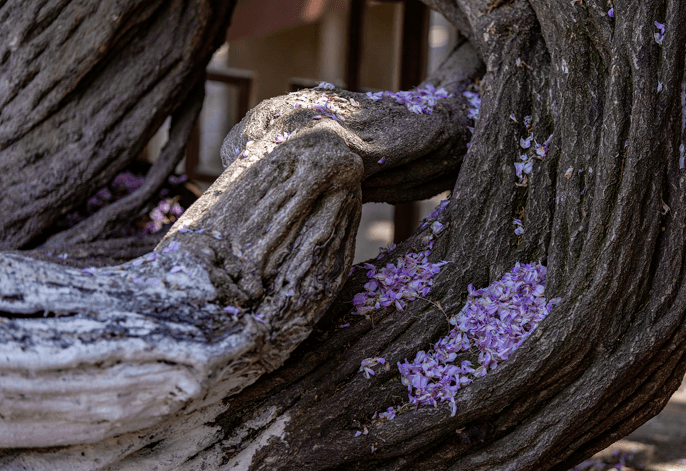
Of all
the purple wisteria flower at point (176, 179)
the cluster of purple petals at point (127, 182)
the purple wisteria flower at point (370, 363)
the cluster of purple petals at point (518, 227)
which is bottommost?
the purple wisteria flower at point (370, 363)

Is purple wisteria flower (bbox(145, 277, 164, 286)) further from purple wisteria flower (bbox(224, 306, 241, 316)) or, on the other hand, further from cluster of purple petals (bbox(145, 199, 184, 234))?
cluster of purple petals (bbox(145, 199, 184, 234))

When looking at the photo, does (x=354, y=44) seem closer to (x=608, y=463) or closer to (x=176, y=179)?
(x=176, y=179)

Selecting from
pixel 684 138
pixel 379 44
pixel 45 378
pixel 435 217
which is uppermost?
pixel 379 44

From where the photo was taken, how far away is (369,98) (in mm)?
2242

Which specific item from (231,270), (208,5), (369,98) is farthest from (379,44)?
(231,270)

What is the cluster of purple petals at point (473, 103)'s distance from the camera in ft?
8.13

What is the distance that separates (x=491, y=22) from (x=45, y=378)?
5.90 ft

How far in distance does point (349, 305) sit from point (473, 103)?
3.29ft

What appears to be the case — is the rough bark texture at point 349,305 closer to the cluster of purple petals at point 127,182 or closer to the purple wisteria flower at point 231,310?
the purple wisteria flower at point 231,310

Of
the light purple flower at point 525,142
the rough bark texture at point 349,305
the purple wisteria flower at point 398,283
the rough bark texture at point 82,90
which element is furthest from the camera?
the rough bark texture at point 82,90

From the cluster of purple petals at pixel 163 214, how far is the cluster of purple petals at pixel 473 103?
1.70m

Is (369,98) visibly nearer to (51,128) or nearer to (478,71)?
(478,71)

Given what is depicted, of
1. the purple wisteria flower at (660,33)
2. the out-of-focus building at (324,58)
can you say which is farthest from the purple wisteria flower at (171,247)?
the out-of-focus building at (324,58)

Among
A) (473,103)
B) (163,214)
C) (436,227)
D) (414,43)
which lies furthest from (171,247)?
(414,43)
